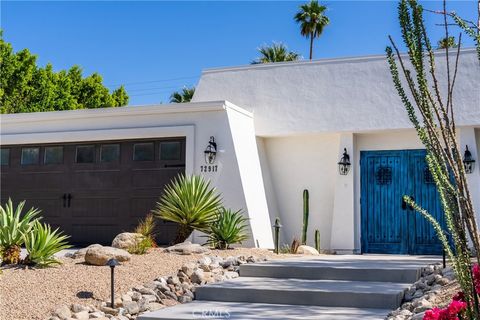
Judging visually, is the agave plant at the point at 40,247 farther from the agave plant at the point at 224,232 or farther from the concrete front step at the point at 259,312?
the agave plant at the point at 224,232

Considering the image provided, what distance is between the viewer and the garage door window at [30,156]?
563 inches

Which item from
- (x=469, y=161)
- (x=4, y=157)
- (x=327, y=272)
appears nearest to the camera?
(x=327, y=272)

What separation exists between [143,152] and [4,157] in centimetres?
404

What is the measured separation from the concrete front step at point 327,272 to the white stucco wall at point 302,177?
15.6 feet

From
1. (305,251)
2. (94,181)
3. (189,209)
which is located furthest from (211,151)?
(94,181)

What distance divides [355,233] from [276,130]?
3128 mm

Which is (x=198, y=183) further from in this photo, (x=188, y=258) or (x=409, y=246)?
(x=409, y=246)

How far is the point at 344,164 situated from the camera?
43.4ft

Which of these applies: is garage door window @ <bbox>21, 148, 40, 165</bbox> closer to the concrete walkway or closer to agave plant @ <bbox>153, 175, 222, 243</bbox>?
agave plant @ <bbox>153, 175, 222, 243</bbox>

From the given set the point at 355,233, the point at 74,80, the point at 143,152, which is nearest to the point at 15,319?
the point at 143,152

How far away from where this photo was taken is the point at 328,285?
312 inches

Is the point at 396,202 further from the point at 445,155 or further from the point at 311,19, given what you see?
the point at 311,19

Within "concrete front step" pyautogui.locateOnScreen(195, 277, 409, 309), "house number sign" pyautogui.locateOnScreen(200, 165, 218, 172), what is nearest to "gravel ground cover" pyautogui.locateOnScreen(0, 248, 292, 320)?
"concrete front step" pyautogui.locateOnScreen(195, 277, 409, 309)

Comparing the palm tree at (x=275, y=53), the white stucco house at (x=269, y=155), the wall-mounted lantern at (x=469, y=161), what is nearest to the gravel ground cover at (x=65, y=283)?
the white stucco house at (x=269, y=155)
